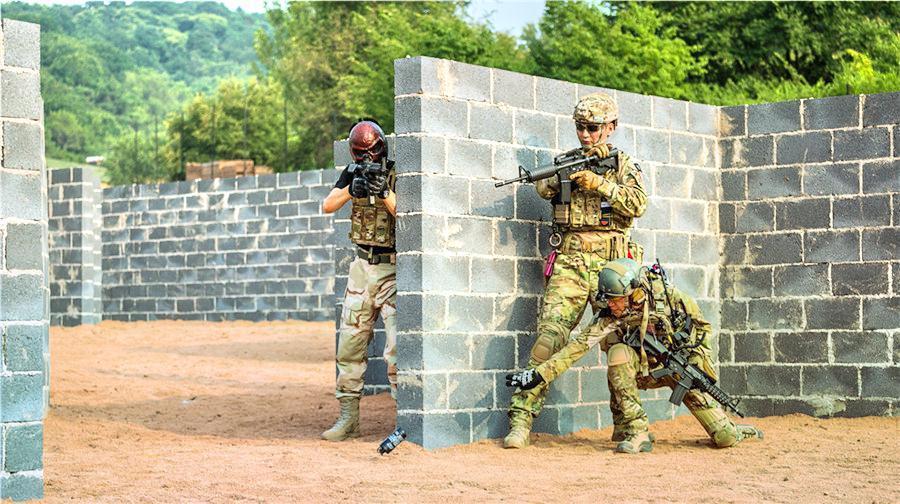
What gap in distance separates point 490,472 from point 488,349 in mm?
1312

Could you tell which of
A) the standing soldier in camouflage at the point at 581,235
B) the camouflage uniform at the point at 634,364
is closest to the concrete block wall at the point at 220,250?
the standing soldier in camouflage at the point at 581,235

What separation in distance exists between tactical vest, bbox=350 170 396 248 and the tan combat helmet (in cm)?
143

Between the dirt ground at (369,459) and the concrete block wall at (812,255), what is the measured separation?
0.37 meters

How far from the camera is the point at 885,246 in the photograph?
32.7 ft

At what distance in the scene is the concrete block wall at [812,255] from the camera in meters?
9.98

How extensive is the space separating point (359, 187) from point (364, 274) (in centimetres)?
78

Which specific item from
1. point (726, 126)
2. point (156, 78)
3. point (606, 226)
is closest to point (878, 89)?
point (726, 126)

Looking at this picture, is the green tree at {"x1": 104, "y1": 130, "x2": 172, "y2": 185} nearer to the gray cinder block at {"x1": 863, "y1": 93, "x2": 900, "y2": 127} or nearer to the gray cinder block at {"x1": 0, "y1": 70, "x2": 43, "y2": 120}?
the gray cinder block at {"x1": 863, "y1": 93, "x2": 900, "y2": 127}

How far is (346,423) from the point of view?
30.0 feet

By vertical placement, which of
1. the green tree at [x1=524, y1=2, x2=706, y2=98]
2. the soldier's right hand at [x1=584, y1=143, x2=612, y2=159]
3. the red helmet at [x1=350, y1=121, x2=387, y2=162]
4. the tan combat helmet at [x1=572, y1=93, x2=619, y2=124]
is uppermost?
the green tree at [x1=524, y1=2, x2=706, y2=98]

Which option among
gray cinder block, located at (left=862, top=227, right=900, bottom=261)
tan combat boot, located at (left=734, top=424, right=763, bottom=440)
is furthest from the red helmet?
gray cinder block, located at (left=862, top=227, right=900, bottom=261)

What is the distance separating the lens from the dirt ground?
702 cm

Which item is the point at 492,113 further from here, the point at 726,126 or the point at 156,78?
the point at 156,78

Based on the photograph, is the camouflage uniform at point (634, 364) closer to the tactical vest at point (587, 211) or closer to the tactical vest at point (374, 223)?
the tactical vest at point (587, 211)
